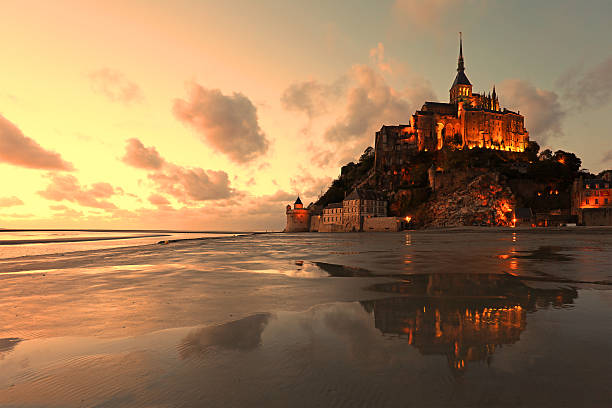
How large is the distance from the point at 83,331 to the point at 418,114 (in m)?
115

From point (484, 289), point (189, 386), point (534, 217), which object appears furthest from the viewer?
point (534, 217)

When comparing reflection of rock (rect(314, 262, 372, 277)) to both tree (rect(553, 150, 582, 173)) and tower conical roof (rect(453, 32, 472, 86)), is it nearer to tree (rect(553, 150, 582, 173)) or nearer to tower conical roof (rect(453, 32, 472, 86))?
tree (rect(553, 150, 582, 173))

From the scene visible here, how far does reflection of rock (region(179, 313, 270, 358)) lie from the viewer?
4863mm

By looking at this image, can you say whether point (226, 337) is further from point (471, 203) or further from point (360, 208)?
point (360, 208)

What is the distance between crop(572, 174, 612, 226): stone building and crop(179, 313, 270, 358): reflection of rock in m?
76.2

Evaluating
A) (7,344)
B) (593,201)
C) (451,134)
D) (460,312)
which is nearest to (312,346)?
(460,312)

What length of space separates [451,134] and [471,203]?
37798mm

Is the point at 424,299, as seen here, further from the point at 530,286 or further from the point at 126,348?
the point at 126,348

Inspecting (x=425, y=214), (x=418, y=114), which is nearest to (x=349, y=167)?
(x=418, y=114)

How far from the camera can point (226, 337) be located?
5.39 m

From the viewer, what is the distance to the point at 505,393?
10.7 feet

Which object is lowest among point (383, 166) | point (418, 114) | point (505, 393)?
point (505, 393)

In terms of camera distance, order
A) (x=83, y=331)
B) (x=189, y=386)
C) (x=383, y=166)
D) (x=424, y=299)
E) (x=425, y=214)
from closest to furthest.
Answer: (x=189, y=386), (x=83, y=331), (x=424, y=299), (x=425, y=214), (x=383, y=166)

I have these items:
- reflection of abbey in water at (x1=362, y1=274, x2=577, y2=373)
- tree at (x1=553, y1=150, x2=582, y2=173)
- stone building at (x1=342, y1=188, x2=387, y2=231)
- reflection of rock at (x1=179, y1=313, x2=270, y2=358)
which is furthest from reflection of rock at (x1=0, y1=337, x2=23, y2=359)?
tree at (x1=553, y1=150, x2=582, y2=173)
